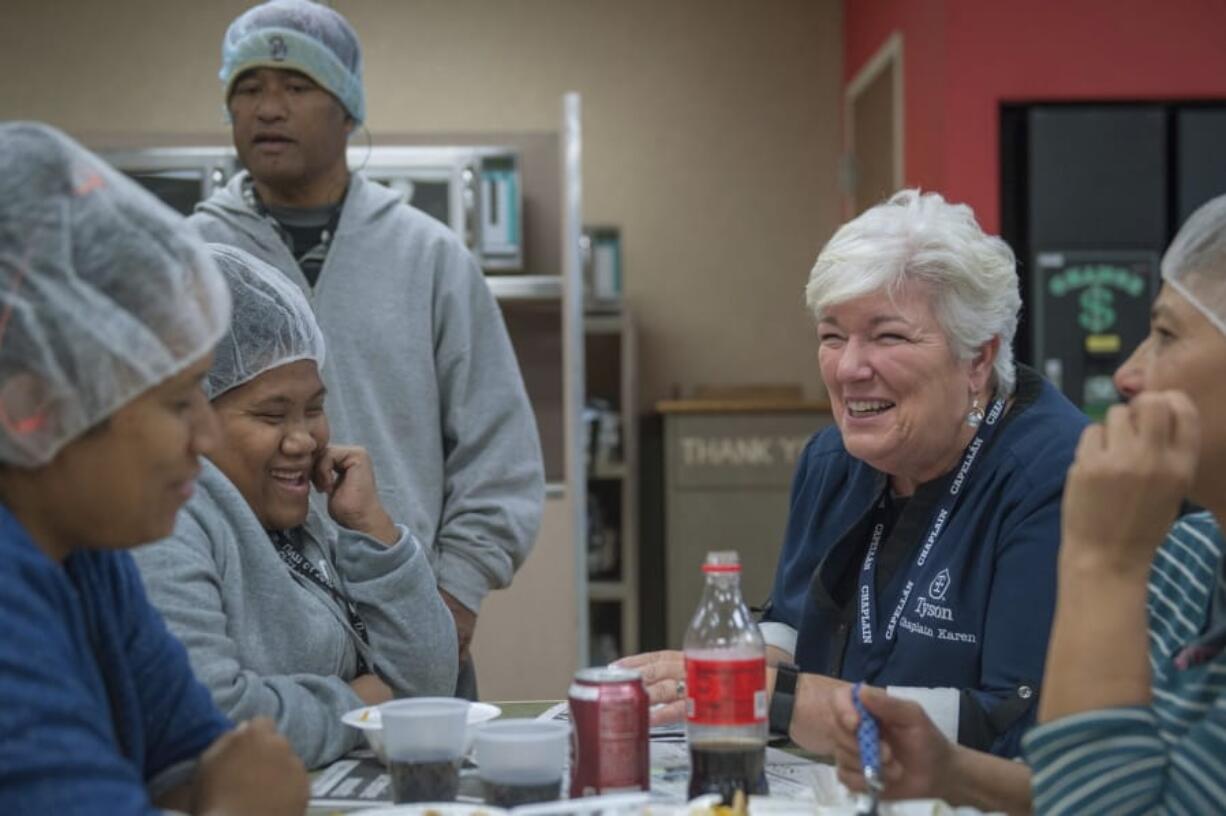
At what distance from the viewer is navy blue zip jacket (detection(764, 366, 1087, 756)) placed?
1.73 m

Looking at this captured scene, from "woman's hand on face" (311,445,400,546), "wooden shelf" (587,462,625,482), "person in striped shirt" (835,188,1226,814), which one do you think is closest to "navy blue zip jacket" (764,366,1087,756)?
"person in striped shirt" (835,188,1226,814)

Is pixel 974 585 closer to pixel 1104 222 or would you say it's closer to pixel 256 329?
pixel 256 329

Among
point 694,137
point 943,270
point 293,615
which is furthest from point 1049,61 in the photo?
point 293,615

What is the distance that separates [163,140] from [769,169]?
10.3ft

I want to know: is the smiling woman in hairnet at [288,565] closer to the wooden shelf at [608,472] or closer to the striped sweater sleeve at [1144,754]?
the striped sweater sleeve at [1144,754]

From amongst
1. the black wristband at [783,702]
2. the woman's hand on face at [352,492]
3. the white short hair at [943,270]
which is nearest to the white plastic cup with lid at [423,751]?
the black wristband at [783,702]

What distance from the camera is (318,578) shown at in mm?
1873

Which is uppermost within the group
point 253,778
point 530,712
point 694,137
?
point 694,137

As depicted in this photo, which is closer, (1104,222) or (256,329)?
(256,329)

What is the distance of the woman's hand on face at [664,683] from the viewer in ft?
5.79

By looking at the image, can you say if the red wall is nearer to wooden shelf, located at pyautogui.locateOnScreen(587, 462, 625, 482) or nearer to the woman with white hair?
wooden shelf, located at pyautogui.locateOnScreen(587, 462, 625, 482)

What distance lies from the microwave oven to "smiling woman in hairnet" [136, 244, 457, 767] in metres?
2.60

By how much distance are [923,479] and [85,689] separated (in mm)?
1253

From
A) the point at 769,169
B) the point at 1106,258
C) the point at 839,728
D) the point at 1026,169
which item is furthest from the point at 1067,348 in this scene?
the point at 839,728
